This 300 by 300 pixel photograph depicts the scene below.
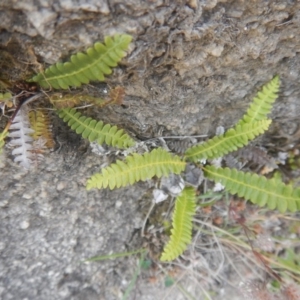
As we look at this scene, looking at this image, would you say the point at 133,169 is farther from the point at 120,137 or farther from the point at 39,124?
the point at 39,124

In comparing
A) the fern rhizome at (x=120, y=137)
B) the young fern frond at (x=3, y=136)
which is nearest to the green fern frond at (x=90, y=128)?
the fern rhizome at (x=120, y=137)

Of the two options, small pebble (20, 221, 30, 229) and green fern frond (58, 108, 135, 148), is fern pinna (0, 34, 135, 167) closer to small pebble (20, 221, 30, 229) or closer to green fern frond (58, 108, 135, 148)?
green fern frond (58, 108, 135, 148)

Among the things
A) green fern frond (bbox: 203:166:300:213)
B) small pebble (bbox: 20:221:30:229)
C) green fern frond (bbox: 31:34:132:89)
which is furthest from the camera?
small pebble (bbox: 20:221:30:229)

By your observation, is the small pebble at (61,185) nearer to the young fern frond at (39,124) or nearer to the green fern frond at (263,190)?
the young fern frond at (39,124)

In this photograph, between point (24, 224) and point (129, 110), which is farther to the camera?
point (24, 224)

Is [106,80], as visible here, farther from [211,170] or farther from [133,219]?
[133,219]

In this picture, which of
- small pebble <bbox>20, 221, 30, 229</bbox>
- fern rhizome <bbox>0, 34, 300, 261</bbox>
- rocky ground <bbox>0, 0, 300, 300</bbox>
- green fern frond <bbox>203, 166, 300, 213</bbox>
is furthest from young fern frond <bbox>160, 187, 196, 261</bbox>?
small pebble <bbox>20, 221, 30, 229</bbox>

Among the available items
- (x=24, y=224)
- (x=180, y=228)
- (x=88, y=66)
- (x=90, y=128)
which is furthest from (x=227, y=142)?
(x=24, y=224)
